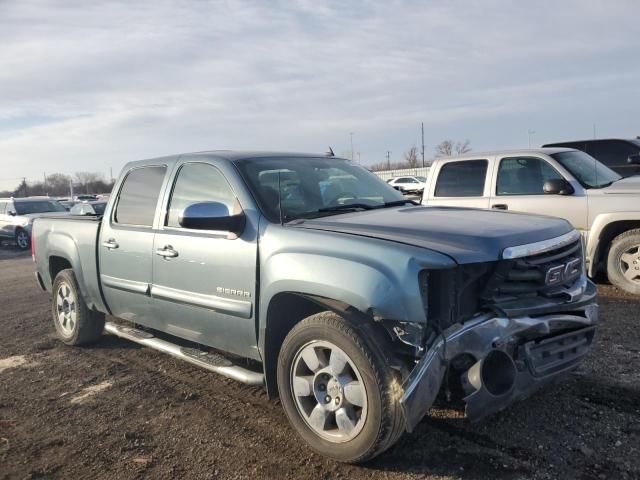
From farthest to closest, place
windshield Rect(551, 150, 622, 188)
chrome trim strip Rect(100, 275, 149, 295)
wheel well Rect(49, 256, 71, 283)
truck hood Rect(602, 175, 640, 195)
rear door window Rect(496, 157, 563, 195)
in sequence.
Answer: rear door window Rect(496, 157, 563, 195)
windshield Rect(551, 150, 622, 188)
truck hood Rect(602, 175, 640, 195)
wheel well Rect(49, 256, 71, 283)
chrome trim strip Rect(100, 275, 149, 295)

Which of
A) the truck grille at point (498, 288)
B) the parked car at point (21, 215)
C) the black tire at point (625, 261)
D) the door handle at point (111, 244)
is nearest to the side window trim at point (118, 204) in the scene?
the door handle at point (111, 244)

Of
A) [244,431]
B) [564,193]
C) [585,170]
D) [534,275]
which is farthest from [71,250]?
[585,170]

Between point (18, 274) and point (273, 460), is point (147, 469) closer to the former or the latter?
point (273, 460)

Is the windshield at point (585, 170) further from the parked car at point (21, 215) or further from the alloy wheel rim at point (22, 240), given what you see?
the alloy wheel rim at point (22, 240)

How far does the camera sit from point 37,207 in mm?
19266

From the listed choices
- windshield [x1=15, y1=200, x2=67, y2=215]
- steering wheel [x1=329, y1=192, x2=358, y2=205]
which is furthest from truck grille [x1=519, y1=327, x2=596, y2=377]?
windshield [x1=15, y1=200, x2=67, y2=215]

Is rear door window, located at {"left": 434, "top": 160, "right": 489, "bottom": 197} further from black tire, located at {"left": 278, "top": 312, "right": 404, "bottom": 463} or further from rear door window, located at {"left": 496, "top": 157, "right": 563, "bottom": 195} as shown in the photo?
black tire, located at {"left": 278, "top": 312, "right": 404, "bottom": 463}

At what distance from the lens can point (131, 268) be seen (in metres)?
4.61

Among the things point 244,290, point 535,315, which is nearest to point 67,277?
point 244,290

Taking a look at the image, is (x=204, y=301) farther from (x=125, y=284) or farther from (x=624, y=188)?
(x=624, y=188)

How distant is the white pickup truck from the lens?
21.6 feet

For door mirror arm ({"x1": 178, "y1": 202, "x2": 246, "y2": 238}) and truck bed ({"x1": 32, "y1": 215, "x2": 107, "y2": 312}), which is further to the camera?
truck bed ({"x1": 32, "y1": 215, "x2": 107, "y2": 312})

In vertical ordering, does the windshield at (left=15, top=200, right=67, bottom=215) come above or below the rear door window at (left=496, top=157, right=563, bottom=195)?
below

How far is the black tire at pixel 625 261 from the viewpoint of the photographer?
654 cm
